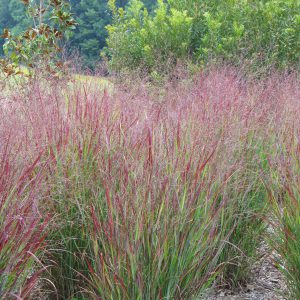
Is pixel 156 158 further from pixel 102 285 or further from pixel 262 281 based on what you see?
pixel 262 281

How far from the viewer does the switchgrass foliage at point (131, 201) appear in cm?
256

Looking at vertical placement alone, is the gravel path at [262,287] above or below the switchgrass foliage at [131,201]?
below

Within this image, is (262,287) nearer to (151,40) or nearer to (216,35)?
(216,35)

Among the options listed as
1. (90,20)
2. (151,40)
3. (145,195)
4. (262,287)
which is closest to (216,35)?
(151,40)

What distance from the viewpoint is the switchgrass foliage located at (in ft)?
8.41

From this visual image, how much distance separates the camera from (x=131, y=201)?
8.80 ft

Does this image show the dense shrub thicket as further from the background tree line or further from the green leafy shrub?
the background tree line

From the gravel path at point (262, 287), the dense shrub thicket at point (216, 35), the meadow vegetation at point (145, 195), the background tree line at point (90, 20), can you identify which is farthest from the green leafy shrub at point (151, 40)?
the background tree line at point (90, 20)

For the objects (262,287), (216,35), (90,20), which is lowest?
(90,20)

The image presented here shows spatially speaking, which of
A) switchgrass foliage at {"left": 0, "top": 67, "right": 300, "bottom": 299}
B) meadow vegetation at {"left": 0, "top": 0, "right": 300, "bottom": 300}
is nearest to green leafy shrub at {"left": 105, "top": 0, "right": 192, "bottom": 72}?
meadow vegetation at {"left": 0, "top": 0, "right": 300, "bottom": 300}

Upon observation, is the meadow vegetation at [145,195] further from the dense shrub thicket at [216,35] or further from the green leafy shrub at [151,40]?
the green leafy shrub at [151,40]

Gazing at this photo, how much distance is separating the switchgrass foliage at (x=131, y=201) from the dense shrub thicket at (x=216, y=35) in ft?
16.9

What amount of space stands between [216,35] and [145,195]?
24.7 ft

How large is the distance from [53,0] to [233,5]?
4.14 metres
